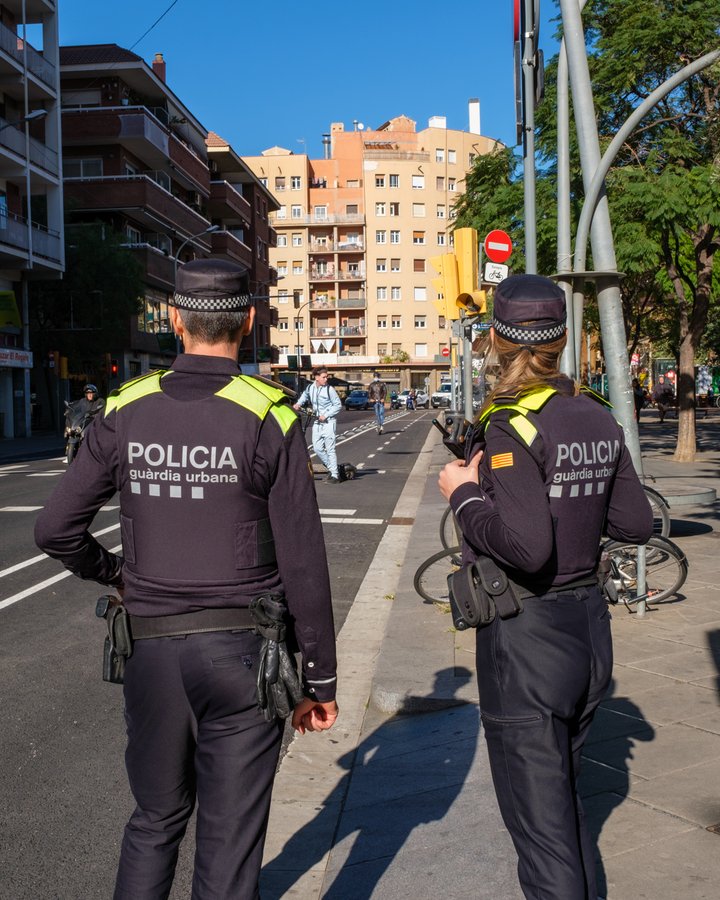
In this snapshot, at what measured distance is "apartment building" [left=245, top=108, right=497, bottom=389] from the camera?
314 feet

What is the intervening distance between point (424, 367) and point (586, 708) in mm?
95100

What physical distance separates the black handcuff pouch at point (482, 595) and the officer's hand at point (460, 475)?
195mm

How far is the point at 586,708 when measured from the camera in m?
2.57

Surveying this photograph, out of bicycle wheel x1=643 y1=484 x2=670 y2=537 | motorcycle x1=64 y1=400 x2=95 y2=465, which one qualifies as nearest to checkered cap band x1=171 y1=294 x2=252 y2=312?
A: bicycle wheel x1=643 y1=484 x2=670 y2=537

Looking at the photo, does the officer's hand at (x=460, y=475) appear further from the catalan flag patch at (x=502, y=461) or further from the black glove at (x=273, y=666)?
the black glove at (x=273, y=666)

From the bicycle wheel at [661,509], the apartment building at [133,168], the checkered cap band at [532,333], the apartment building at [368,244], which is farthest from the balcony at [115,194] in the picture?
the checkered cap band at [532,333]

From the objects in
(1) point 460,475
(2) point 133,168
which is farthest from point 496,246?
(2) point 133,168

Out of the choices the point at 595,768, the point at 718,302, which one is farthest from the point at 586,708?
the point at 718,302

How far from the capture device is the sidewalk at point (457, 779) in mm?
3240

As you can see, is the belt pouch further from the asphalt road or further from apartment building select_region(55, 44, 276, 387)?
apartment building select_region(55, 44, 276, 387)

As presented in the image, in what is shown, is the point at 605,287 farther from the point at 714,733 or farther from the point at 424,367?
the point at 424,367

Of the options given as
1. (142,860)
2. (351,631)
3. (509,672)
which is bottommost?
(351,631)

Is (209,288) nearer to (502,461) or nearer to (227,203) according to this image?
(502,461)

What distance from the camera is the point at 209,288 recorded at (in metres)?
2.47
